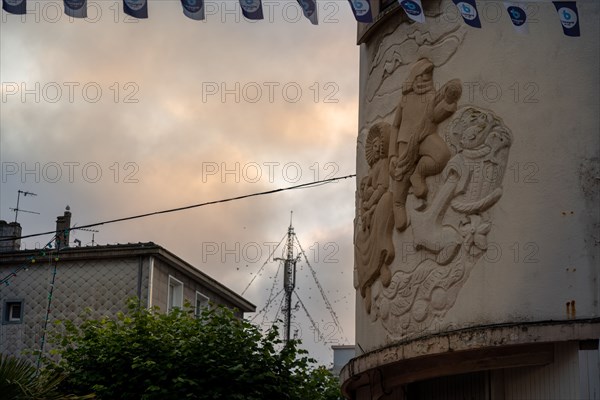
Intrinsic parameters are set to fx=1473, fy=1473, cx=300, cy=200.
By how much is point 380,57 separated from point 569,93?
15.7ft

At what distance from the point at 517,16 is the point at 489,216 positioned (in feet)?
11.3

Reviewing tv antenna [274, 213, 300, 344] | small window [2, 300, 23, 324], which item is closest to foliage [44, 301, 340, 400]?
small window [2, 300, 23, 324]

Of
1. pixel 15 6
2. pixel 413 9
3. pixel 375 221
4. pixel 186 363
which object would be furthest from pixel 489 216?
pixel 186 363

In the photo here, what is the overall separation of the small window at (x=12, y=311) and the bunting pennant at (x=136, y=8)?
27557 mm

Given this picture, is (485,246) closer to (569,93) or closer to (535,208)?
(535,208)

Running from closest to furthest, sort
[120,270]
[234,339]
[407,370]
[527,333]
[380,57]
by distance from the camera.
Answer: [527,333], [407,370], [380,57], [234,339], [120,270]

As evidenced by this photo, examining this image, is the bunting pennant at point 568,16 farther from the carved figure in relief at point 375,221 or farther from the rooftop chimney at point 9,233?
the rooftop chimney at point 9,233

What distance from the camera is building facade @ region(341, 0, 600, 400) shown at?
2333cm

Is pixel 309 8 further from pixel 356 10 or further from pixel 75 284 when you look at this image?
pixel 75 284

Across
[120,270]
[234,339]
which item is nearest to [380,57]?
[234,339]

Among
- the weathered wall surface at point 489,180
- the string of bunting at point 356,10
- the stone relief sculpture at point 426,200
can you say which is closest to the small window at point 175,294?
the stone relief sculpture at point 426,200

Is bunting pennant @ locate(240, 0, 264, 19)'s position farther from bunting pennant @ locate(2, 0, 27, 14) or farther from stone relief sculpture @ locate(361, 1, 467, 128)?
stone relief sculpture @ locate(361, 1, 467, 128)

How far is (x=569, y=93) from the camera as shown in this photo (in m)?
24.1

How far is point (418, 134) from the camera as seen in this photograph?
1008 inches
